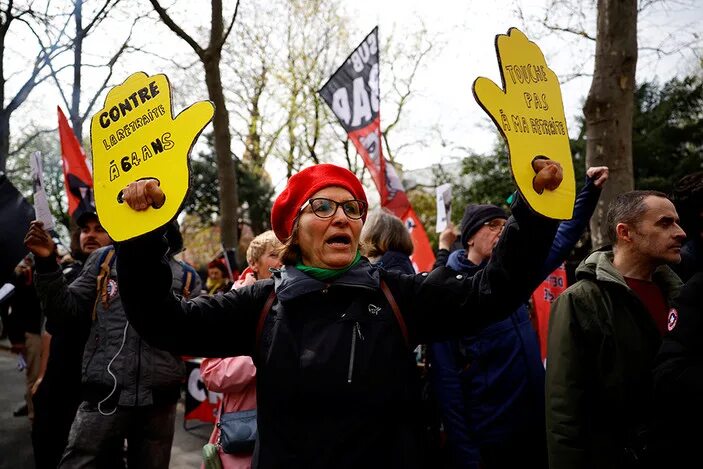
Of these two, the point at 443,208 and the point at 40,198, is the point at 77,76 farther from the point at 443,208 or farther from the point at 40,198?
the point at 40,198

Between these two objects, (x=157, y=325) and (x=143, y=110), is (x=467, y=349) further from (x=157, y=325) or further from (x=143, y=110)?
(x=143, y=110)

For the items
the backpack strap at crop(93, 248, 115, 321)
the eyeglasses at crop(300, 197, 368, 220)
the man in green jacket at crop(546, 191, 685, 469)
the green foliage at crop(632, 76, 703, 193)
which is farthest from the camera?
the green foliage at crop(632, 76, 703, 193)

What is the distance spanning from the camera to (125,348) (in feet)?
9.41

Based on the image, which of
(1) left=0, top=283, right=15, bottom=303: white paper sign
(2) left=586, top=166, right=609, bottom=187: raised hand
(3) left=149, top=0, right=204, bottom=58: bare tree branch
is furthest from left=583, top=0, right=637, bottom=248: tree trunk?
(3) left=149, top=0, right=204, bottom=58: bare tree branch

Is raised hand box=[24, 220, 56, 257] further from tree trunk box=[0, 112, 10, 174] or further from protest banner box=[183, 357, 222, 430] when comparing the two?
tree trunk box=[0, 112, 10, 174]

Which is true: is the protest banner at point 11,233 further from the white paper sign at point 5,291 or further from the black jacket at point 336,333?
the black jacket at point 336,333

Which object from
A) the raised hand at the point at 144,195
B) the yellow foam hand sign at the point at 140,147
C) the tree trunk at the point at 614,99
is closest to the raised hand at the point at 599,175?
the yellow foam hand sign at the point at 140,147

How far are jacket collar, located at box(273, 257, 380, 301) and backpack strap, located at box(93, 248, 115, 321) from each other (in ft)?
5.53

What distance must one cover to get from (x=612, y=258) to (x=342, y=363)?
157cm

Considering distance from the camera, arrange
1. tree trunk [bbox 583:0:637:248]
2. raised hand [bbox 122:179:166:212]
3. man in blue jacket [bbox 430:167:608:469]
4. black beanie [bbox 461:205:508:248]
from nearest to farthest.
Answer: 1. raised hand [bbox 122:179:166:212]
2. man in blue jacket [bbox 430:167:608:469]
3. black beanie [bbox 461:205:508:248]
4. tree trunk [bbox 583:0:637:248]

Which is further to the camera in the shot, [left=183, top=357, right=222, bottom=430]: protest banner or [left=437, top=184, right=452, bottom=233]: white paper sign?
[left=437, top=184, right=452, bottom=233]: white paper sign

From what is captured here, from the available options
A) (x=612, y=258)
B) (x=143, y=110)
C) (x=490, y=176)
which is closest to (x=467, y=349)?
(x=612, y=258)

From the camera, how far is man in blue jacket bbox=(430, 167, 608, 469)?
2.68 m

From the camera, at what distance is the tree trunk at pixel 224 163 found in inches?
299
